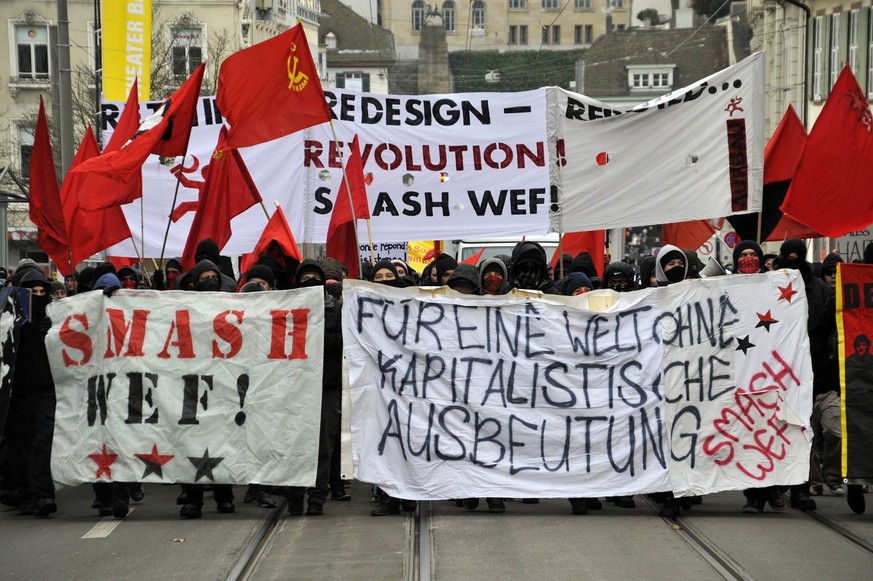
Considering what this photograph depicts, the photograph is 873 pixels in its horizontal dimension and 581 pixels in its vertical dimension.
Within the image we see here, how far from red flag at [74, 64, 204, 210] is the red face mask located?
4510 millimetres

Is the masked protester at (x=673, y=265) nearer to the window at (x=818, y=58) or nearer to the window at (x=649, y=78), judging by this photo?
the window at (x=818, y=58)

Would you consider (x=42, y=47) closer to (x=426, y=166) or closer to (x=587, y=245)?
(x=587, y=245)

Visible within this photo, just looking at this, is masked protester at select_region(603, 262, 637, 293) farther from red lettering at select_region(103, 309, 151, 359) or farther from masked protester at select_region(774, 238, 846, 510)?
red lettering at select_region(103, 309, 151, 359)

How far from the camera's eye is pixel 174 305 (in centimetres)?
1012

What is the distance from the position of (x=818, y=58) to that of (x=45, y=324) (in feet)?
106

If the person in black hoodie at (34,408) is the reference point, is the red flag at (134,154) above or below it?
above

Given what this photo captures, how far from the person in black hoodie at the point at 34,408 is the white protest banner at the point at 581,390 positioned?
218 cm

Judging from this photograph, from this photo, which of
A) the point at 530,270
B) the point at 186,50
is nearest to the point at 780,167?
the point at 530,270

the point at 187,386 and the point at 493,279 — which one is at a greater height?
the point at 493,279

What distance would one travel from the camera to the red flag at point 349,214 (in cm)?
1174

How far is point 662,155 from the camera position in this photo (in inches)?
462

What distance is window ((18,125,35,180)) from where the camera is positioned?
4231 centimetres

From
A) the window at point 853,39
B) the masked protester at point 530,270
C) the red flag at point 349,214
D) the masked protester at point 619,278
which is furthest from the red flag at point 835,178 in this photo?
the window at point 853,39

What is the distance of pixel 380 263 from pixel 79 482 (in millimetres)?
2739
